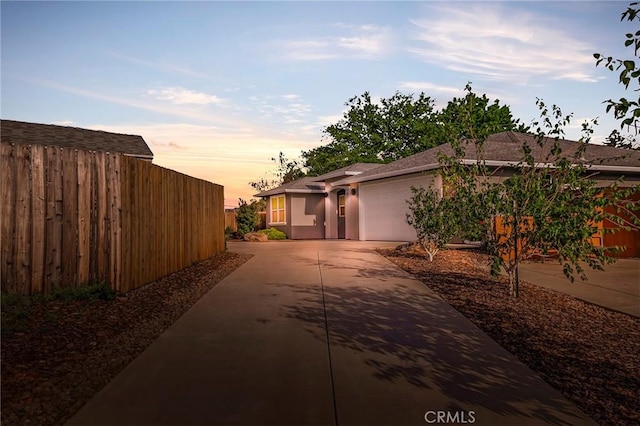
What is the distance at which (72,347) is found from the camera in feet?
15.7

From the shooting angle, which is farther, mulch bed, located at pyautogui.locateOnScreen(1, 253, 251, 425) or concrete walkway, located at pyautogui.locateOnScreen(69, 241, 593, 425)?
mulch bed, located at pyautogui.locateOnScreen(1, 253, 251, 425)

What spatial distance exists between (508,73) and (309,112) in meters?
9.20

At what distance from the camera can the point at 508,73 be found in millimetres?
14992

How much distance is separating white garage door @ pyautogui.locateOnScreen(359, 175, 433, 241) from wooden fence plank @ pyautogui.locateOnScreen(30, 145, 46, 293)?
47.9 ft

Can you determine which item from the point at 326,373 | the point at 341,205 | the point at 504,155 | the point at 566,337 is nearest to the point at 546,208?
the point at 566,337

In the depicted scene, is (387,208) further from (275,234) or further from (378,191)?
(275,234)

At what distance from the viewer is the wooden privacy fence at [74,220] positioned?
6336 millimetres

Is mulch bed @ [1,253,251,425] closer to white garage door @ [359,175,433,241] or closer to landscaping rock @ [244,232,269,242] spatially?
white garage door @ [359,175,433,241]

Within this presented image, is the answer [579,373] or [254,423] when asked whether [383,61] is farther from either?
[254,423]

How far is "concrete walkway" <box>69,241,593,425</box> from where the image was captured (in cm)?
323

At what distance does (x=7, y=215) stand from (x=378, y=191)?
17019 millimetres

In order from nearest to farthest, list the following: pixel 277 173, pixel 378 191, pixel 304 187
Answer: pixel 378 191 → pixel 304 187 → pixel 277 173

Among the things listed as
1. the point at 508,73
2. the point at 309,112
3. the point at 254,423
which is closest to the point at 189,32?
the point at 309,112

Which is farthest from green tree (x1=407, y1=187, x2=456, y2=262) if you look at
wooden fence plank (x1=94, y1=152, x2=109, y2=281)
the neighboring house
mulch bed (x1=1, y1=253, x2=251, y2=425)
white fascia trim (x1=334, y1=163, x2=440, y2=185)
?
wooden fence plank (x1=94, y1=152, x2=109, y2=281)
